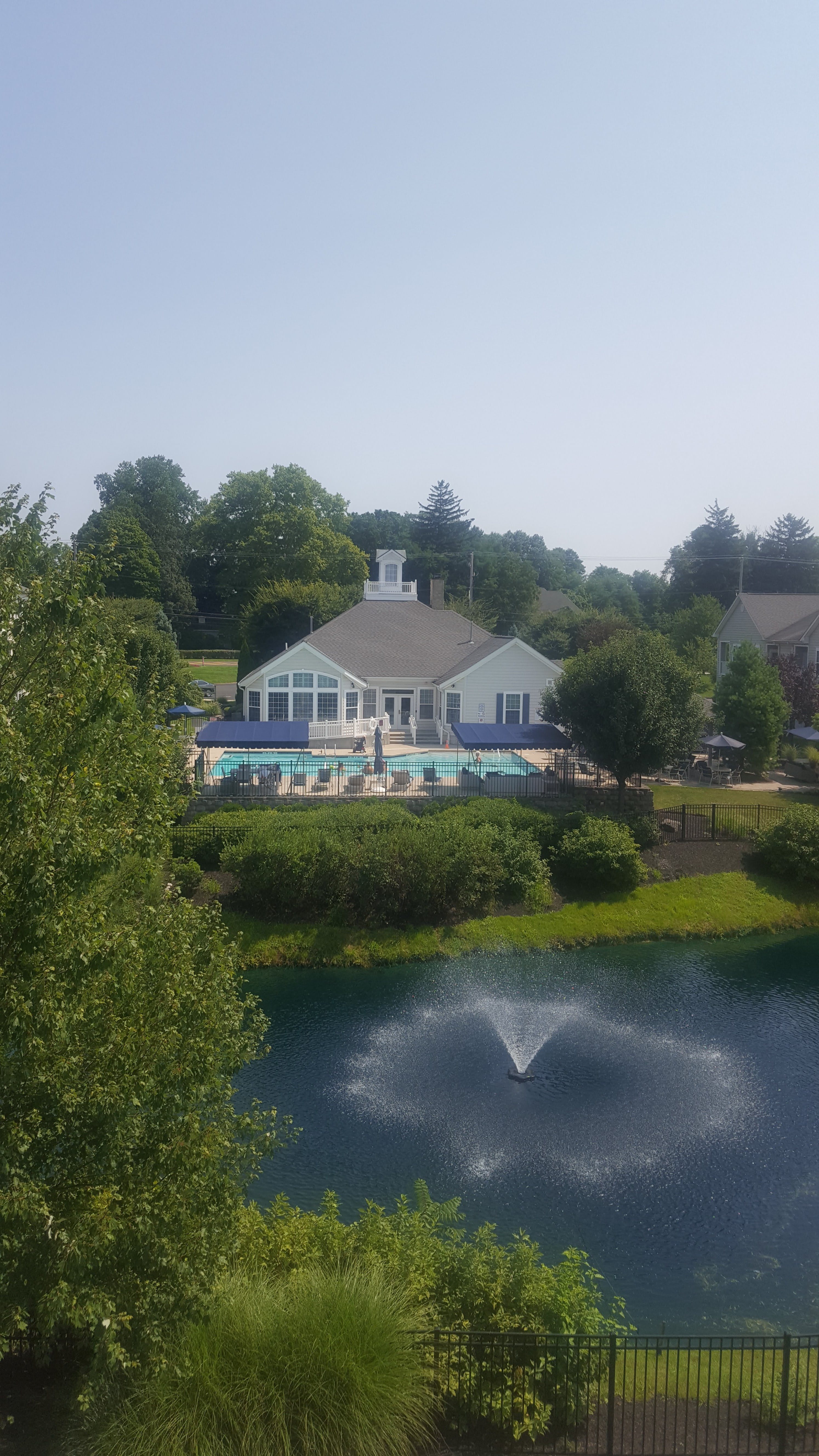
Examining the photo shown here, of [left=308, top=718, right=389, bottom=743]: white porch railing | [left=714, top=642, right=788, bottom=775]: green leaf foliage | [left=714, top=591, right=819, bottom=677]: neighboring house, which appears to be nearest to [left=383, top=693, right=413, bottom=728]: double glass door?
[left=308, top=718, right=389, bottom=743]: white porch railing

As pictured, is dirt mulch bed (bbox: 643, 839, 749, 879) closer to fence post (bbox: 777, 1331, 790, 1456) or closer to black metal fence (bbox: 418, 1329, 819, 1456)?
black metal fence (bbox: 418, 1329, 819, 1456)

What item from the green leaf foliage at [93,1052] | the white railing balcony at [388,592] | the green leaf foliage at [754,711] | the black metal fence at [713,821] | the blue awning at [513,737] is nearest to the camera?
the green leaf foliage at [93,1052]

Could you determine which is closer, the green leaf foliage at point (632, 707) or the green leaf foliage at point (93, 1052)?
the green leaf foliage at point (93, 1052)

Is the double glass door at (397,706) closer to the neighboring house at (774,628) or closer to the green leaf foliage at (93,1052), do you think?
the neighboring house at (774,628)

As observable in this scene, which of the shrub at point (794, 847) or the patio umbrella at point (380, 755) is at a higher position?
the patio umbrella at point (380, 755)

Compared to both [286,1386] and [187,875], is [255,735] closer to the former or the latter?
[187,875]

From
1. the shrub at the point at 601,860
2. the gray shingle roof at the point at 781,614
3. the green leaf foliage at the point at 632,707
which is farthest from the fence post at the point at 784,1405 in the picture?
the gray shingle roof at the point at 781,614

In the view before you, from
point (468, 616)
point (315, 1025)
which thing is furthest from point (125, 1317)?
point (468, 616)
